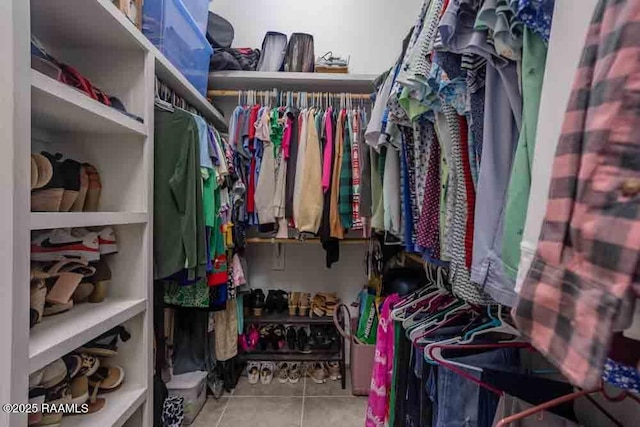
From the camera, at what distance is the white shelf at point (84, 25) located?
925mm

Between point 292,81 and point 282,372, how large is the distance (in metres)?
Result: 1.88

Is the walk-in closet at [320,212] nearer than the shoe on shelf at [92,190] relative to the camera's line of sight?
Yes

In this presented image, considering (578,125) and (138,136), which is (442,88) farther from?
(138,136)

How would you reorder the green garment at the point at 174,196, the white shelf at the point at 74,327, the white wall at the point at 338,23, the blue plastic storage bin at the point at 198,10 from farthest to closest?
1. the white wall at the point at 338,23
2. the blue plastic storage bin at the point at 198,10
3. the green garment at the point at 174,196
4. the white shelf at the point at 74,327

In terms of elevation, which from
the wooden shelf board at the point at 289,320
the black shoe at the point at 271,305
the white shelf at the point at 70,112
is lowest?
the wooden shelf board at the point at 289,320

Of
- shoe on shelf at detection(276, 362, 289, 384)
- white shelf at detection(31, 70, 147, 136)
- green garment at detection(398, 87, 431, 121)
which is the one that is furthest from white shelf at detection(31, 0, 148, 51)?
shoe on shelf at detection(276, 362, 289, 384)

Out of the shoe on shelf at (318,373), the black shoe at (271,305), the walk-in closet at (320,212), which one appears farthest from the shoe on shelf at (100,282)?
the shoe on shelf at (318,373)

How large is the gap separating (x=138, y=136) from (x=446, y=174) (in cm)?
104

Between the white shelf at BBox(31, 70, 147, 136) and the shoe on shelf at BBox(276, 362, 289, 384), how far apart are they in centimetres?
171

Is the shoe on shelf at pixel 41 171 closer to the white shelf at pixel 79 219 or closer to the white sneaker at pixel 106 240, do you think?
the white shelf at pixel 79 219

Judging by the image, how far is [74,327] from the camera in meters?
0.92

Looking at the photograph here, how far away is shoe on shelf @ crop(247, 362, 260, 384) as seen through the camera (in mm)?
2203

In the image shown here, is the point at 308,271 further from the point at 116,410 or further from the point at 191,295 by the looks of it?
the point at 116,410

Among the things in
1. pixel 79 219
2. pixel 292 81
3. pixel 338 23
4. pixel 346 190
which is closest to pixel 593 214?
pixel 79 219
